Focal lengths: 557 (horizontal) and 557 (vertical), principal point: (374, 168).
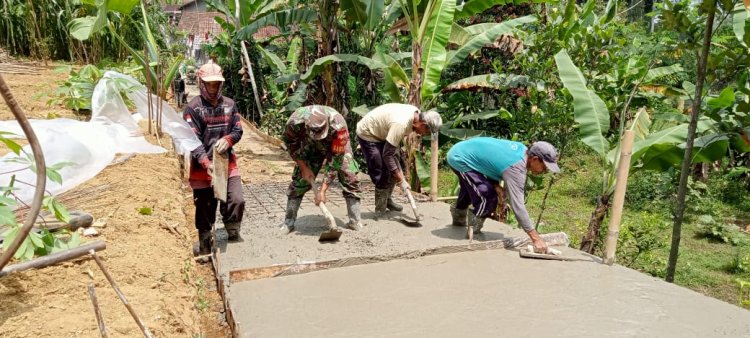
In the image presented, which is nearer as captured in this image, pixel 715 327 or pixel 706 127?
pixel 715 327

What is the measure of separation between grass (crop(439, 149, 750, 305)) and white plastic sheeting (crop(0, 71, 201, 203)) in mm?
3342

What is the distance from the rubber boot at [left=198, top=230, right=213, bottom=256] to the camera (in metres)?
4.28

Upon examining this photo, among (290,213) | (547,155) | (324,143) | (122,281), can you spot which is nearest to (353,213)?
(290,213)

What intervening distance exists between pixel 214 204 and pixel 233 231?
0.30 meters

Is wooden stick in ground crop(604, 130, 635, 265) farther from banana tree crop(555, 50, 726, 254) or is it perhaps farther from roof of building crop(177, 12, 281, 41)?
roof of building crop(177, 12, 281, 41)

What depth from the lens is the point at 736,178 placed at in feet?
28.4

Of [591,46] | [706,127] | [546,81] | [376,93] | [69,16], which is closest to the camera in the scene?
[706,127]

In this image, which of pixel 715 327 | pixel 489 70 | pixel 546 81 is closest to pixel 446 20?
pixel 546 81

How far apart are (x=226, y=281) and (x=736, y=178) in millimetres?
8369

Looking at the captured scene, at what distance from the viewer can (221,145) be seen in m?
3.96

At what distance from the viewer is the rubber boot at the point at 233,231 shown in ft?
14.1

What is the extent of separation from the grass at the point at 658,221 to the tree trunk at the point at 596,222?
36 centimetres

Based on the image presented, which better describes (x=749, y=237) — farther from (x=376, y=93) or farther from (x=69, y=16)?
(x=69, y=16)

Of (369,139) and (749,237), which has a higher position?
(369,139)
